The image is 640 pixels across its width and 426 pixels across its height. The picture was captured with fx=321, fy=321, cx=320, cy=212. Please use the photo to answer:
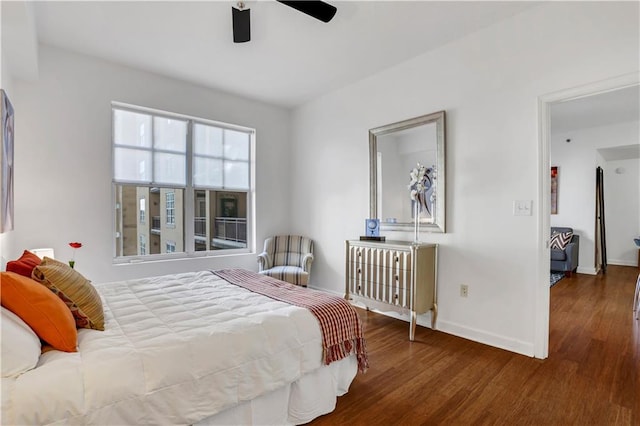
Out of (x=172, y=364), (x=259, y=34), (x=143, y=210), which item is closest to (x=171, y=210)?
(x=143, y=210)

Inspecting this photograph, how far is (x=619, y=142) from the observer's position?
5.57 m

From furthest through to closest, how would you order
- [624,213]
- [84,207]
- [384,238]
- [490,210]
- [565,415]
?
[624,213]
[384,238]
[84,207]
[490,210]
[565,415]

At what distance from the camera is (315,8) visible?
7.74ft

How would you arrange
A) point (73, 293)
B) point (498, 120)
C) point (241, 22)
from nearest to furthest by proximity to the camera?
point (73, 293), point (241, 22), point (498, 120)

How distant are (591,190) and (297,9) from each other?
6.38 metres

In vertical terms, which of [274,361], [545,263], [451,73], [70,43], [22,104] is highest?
[70,43]

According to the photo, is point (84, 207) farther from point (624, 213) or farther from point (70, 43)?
point (624, 213)

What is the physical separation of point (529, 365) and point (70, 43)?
5056 millimetres

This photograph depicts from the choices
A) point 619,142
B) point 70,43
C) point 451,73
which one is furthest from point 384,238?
point 619,142

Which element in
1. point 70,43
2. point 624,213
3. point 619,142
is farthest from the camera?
point 624,213

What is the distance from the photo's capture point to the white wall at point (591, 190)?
5.80 metres

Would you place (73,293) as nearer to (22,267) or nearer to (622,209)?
(22,267)

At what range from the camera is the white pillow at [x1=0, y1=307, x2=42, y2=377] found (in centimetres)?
108

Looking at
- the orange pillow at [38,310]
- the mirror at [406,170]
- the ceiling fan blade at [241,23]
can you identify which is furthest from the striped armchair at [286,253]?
the orange pillow at [38,310]
